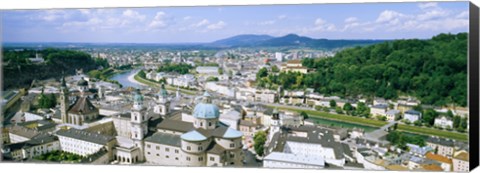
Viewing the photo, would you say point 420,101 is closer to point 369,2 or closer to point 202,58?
point 369,2

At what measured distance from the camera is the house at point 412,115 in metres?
5.76

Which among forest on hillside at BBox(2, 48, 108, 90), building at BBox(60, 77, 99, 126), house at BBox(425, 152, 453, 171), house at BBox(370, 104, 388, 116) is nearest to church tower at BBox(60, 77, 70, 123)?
building at BBox(60, 77, 99, 126)

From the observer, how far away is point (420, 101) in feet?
19.0

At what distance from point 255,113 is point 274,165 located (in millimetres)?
2164

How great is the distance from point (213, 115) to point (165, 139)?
2.26 feet

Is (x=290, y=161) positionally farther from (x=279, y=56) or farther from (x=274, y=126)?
(x=279, y=56)

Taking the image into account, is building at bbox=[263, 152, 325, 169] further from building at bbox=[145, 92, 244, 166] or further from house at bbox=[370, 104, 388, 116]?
house at bbox=[370, 104, 388, 116]

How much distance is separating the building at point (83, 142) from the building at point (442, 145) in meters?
4.09

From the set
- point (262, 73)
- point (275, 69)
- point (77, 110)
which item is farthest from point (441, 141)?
point (77, 110)

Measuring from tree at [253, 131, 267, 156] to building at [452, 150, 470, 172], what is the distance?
7.46 feet

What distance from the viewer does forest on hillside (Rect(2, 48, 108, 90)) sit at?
17.9ft

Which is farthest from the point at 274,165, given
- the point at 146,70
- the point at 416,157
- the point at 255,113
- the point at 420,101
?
the point at 146,70

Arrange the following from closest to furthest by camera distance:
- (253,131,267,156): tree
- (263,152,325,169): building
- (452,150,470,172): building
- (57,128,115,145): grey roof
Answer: (452,150,470,172): building, (263,152,325,169): building, (57,128,115,145): grey roof, (253,131,267,156): tree

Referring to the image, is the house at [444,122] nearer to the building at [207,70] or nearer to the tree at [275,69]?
the tree at [275,69]
